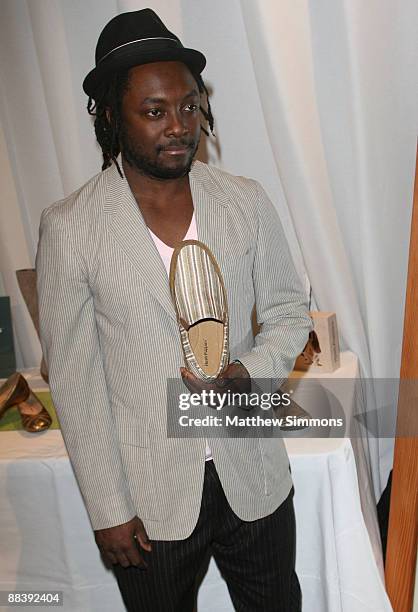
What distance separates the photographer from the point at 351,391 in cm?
173

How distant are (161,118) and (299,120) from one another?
2.93ft

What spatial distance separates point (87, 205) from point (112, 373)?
0.24m

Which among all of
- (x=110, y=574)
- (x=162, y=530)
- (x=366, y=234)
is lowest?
(x=110, y=574)

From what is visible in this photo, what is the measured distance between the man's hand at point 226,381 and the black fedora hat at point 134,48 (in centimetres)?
42

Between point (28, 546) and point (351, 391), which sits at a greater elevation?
point (351, 391)

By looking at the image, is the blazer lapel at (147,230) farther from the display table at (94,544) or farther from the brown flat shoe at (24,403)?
the brown flat shoe at (24,403)

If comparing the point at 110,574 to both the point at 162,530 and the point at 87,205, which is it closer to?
the point at 162,530

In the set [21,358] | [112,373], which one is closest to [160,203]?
[112,373]

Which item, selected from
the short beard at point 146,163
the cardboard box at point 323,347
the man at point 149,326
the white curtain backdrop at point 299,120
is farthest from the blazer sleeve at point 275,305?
the white curtain backdrop at point 299,120

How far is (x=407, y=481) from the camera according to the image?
144 cm

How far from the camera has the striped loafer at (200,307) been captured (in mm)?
1007

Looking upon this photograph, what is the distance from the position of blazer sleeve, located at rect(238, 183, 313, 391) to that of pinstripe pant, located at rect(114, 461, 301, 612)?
17 centimetres

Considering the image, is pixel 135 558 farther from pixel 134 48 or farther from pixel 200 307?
pixel 134 48

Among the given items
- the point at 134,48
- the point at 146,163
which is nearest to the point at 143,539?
the point at 146,163
